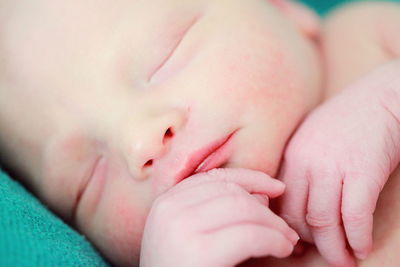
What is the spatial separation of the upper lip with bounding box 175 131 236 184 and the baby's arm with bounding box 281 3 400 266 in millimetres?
145

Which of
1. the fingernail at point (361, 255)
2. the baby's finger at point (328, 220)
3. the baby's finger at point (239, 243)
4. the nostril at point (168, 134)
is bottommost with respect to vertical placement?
the fingernail at point (361, 255)

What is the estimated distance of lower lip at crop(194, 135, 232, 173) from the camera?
0.89 metres

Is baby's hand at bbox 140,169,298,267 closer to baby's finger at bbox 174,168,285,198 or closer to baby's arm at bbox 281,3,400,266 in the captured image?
baby's finger at bbox 174,168,285,198

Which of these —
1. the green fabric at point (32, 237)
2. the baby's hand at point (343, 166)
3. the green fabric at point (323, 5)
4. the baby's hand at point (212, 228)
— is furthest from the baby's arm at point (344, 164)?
the green fabric at point (323, 5)

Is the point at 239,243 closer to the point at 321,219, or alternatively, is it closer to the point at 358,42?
the point at 321,219

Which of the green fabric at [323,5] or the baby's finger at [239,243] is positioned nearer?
the baby's finger at [239,243]

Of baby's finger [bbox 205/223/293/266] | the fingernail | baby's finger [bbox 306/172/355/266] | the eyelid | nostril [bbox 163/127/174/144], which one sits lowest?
the fingernail

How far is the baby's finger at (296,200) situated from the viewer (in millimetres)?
910

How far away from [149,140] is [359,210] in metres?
0.36

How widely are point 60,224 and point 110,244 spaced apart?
0.11 meters

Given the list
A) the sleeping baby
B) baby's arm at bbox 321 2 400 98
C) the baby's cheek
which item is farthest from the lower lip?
Result: baby's arm at bbox 321 2 400 98

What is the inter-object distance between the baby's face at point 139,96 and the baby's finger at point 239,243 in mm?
166

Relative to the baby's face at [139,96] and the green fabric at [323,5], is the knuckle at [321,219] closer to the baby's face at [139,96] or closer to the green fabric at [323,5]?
the baby's face at [139,96]

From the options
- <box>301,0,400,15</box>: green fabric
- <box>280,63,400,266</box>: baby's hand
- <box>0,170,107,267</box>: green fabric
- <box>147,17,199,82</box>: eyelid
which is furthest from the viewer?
<box>301,0,400,15</box>: green fabric
